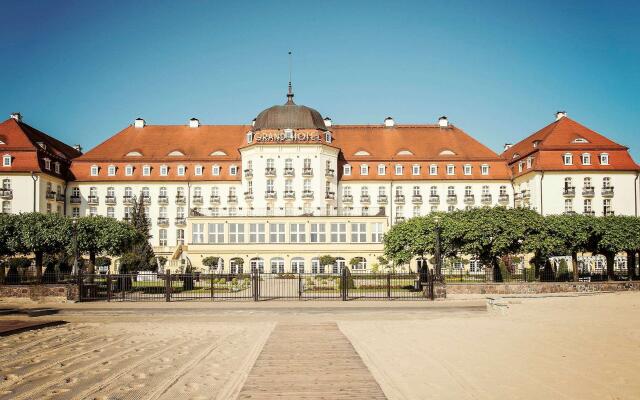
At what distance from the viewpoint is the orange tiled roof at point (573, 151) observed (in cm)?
6034

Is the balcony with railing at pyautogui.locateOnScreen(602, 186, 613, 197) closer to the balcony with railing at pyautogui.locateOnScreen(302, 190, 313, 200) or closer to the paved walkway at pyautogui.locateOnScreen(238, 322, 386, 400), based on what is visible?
the balcony with railing at pyautogui.locateOnScreen(302, 190, 313, 200)

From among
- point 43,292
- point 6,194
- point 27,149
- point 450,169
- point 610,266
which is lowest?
point 43,292

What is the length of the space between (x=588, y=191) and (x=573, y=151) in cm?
448

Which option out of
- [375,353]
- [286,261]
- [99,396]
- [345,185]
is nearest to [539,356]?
[375,353]

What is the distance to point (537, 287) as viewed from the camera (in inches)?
1307

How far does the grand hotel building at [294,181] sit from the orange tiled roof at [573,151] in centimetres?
Result: 13

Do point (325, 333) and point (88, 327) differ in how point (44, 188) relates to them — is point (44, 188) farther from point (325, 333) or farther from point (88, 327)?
point (325, 333)

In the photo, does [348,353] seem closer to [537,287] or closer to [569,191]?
[537,287]

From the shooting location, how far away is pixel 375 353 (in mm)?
14117

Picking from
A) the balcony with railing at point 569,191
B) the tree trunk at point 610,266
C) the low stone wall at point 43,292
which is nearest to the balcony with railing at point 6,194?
the low stone wall at point 43,292

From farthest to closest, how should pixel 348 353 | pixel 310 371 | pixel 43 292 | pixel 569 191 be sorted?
pixel 569 191 < pixel 43 292 < pixel 348 353 < pixel 310 371

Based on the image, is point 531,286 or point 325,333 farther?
point 531,286

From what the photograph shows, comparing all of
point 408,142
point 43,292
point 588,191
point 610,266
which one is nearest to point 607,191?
point 588,191

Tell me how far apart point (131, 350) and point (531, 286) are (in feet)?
82.1
